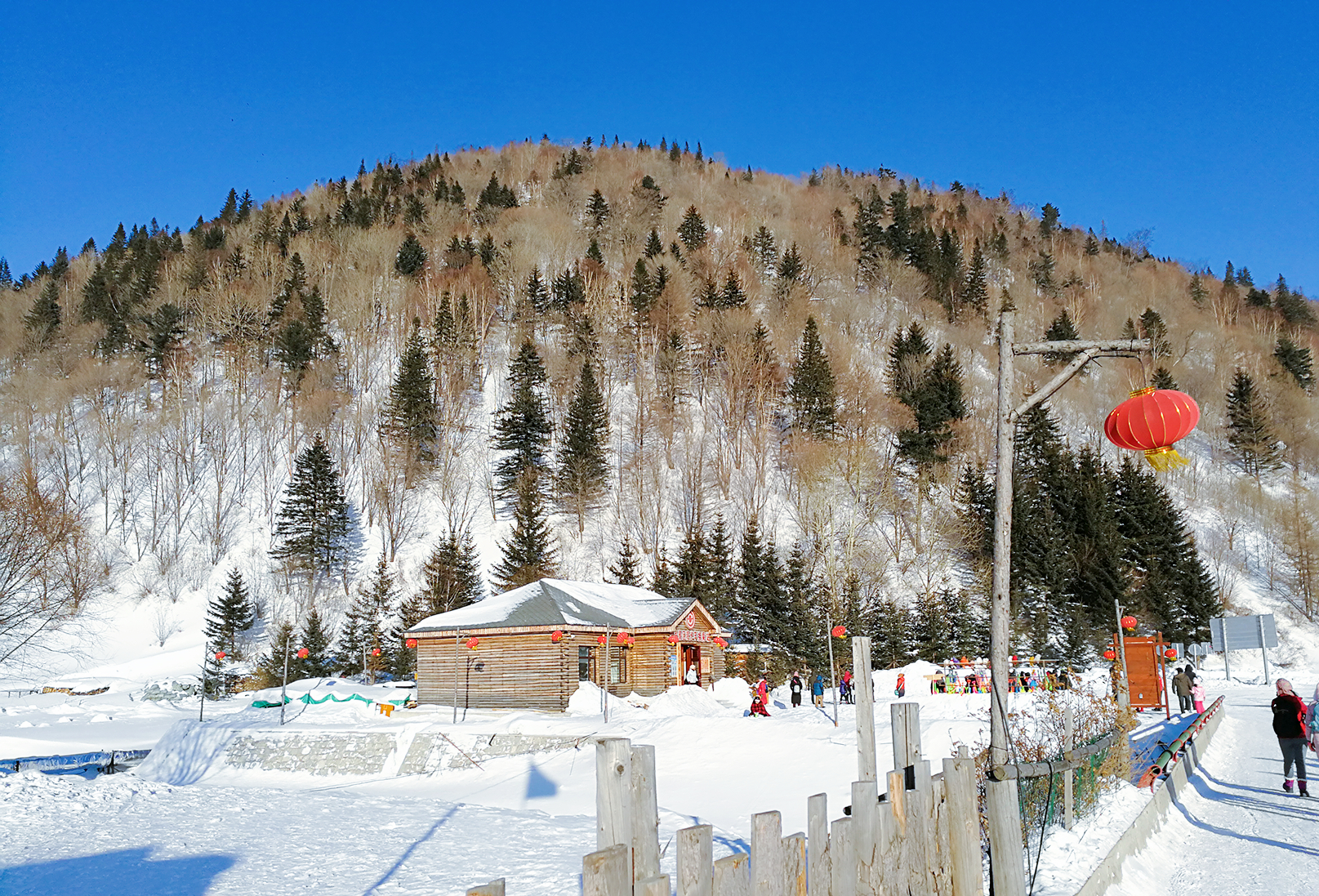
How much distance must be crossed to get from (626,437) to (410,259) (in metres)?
31.7

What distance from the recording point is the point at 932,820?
5.12m

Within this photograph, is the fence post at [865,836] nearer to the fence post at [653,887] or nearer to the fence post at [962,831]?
the fence post at [962,831]

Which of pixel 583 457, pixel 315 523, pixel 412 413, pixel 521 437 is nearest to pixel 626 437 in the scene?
pixel 583 457

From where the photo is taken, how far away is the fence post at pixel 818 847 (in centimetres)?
412

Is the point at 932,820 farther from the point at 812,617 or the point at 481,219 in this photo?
the point at 481,219

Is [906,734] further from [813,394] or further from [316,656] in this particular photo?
[813,394]

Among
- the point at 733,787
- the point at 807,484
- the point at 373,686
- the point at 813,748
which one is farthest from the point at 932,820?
the point at 807,484

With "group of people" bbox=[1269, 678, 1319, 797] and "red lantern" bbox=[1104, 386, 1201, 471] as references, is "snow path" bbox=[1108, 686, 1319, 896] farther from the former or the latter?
"red lantern" bbox=[1104, 386, 1201, 471]

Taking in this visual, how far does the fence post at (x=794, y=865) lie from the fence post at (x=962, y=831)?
163 cm

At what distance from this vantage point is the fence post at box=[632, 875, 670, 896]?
329cm

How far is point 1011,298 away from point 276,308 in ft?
209

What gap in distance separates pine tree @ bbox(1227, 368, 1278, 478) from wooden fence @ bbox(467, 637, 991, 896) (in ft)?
202

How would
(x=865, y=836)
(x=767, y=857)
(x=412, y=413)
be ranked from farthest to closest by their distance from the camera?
(x=412, y=413) < (x=865, y=836) < (x=767, y=857)

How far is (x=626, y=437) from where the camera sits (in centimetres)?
5884
